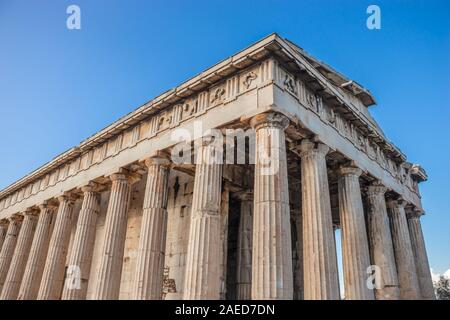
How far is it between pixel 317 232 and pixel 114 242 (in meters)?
9.18

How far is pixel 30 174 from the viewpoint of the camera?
24875mm

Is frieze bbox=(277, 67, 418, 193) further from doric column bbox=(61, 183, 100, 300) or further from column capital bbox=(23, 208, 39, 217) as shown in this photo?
column capital bbox=(23, 208, 39, 217)

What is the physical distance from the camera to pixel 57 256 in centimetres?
1955

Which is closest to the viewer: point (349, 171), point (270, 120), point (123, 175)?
point (270, 120)

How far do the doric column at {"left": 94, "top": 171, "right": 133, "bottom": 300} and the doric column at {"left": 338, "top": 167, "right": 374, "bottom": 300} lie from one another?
31.9 ft

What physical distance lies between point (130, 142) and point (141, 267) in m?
6.36

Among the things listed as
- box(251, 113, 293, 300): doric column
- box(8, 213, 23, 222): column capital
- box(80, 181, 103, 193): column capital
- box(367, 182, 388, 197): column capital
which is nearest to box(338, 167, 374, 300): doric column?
box(367, 182, 388, 197): column capital

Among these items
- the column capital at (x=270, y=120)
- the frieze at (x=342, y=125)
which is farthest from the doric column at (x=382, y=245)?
the column capital at (x=270, y=120)

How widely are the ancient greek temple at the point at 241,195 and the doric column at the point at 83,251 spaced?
0.07 meters

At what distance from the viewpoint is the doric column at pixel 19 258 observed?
22.7 metres

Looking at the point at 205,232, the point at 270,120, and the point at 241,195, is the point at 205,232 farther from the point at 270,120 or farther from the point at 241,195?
the point at 241,195

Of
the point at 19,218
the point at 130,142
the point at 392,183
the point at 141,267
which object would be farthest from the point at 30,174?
the point at 392,183

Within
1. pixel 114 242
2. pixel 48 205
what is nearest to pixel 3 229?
pixel 48 205
